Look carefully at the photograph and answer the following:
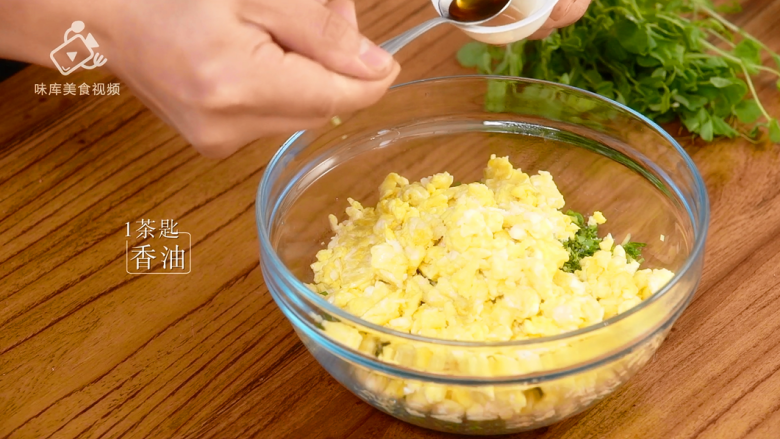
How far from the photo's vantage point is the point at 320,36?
0.85 meters

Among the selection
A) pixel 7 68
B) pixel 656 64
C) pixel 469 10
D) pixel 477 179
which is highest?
pixel 469 10

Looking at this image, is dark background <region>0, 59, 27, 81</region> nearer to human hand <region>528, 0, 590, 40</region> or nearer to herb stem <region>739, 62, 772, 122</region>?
human hand <region>528, 0, 590, 40</region>

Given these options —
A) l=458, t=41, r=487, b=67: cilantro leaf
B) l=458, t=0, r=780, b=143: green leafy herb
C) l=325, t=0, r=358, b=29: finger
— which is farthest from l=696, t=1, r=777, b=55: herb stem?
l=325, t=0, r=358, b=29: finger

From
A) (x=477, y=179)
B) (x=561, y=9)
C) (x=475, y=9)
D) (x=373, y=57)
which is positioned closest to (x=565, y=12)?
(x=561, y=9)

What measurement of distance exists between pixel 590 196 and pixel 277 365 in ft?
1.68

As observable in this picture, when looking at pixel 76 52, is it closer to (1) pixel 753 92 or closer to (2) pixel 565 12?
(2) pixel 565 12

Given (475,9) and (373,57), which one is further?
(475,9)

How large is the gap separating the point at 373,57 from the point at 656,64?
0.72m

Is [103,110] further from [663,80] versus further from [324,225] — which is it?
[663,80]

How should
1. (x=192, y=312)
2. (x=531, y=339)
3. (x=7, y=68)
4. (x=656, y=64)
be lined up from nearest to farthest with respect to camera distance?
(x=531, y=339), (x=192, y=312), (x=656, y=64), (x=7, y=68)

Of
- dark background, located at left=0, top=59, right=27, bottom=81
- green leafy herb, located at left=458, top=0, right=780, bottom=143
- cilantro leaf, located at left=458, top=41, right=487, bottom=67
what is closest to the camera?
green leafy herb, located at left=458, top=0, right=780, bottom=143

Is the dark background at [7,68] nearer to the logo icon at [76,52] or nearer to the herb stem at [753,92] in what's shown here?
the logo icon at [76,52]

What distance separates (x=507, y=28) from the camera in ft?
3.50

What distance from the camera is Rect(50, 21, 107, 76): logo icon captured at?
952 millimetres
